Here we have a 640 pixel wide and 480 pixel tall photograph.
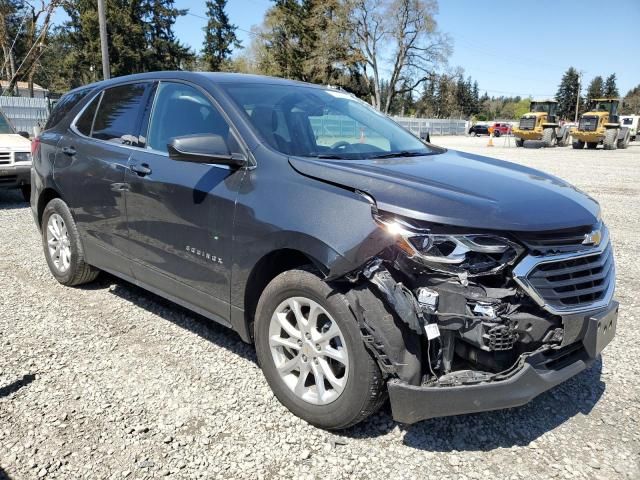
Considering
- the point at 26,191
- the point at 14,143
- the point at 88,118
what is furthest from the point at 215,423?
the point at 26,191

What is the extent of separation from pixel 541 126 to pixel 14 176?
29.7 metres

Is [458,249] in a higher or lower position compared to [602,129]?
lower

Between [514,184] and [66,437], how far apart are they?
272cm

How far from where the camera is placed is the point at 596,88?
101000 mm

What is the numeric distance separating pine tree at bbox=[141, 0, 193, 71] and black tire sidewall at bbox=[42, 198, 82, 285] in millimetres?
53175

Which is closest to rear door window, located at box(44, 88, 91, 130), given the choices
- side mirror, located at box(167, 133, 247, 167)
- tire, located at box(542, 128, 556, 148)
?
side mirror, located at box(167, 133, 247, 167)

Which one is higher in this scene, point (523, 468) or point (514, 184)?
point (514, 184)

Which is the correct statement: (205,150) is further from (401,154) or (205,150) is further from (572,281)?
(572,281)

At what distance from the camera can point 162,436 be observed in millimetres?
2727

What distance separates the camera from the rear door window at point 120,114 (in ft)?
13.0

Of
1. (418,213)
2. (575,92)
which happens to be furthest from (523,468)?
(575,92)

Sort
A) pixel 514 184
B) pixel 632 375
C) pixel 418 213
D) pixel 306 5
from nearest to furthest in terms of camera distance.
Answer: pixel 418 213
pixel 514 184
pixel 632 375
pixel 306 5

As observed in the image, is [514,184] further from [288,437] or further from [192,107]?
[192,107]

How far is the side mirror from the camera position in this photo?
2963 mm
